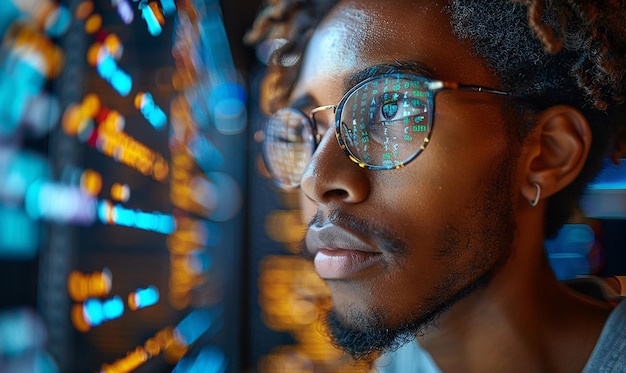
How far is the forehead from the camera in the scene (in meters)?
0.90

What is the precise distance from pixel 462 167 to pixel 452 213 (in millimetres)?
74

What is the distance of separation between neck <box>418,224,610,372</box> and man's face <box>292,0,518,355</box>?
0.18 ft

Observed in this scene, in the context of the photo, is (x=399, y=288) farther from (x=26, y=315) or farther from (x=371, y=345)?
(x=26, y=315)

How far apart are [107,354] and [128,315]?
12 centimetres

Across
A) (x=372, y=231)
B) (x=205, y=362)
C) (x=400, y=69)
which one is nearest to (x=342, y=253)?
(x=372, y=231)

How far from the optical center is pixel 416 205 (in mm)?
874

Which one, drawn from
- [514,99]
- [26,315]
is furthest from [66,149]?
[514,99]

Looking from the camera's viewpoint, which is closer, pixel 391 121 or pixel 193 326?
pixel 391 121

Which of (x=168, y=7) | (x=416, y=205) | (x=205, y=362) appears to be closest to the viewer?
(x=416, y=205)

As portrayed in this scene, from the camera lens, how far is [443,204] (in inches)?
34.7

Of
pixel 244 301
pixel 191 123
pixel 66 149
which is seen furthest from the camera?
pixel 244 301

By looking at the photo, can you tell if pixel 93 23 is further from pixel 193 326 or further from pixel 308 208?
pixel 193 326

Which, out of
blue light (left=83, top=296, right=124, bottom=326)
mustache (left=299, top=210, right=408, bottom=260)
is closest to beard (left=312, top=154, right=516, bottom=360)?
mustache (left=299, top=210, right=408, bottom=260)

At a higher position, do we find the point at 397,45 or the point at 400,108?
the point at 397,45
